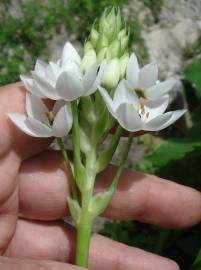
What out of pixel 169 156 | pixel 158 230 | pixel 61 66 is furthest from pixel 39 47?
pixel 61 66

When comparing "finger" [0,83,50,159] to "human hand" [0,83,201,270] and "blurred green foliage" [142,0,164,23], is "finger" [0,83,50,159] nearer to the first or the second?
"human hand" [0,83,201,270]

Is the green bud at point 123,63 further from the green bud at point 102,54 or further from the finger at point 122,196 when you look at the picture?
the finger at point 122,196

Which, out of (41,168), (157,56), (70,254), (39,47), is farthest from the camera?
(157,56)

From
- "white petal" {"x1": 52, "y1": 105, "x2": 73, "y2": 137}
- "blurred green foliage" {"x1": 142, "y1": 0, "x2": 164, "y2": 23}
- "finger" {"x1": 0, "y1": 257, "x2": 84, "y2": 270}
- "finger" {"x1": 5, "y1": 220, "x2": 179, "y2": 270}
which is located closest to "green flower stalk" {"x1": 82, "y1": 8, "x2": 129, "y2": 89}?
"white petal" {"x1": 52, "y1": 105, "x2": 73, "y2": 137}

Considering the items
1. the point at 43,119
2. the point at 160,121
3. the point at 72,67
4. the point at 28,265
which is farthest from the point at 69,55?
the point at 28,265

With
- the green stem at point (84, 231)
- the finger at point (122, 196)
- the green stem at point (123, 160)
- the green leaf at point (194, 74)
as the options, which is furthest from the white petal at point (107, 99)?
the green leaf at point (194, 74)

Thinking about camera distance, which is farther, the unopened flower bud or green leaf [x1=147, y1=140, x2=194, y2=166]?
green leaf [x1=147, y1=140, x2=194, y2=166]

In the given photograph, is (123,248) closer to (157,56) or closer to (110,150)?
(110,150)
